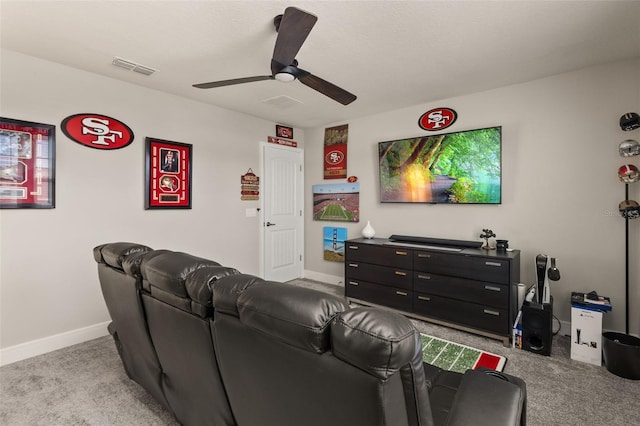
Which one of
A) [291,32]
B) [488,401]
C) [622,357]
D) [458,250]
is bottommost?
[622,357]

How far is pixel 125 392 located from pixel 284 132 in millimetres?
3949

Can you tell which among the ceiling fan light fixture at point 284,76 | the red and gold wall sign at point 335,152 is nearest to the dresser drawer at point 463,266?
the red and gold wall sign at point 335,152

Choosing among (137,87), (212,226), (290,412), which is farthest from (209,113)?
(290,412)

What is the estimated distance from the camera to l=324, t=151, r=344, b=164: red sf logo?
4895 millimetres

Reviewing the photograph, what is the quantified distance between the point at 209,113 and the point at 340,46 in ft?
7.34

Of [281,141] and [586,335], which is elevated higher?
[281,141]

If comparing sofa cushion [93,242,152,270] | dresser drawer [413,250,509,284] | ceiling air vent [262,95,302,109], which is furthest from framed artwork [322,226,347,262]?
sofa cushion [93,242,152,270]

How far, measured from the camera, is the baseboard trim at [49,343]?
2656mm

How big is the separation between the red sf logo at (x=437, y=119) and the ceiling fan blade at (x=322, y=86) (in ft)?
5.28

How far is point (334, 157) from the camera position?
4.97 meters

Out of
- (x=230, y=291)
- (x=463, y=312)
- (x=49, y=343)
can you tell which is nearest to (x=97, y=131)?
(x=49, y=343)

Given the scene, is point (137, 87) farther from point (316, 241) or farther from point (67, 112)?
point (316, 241)

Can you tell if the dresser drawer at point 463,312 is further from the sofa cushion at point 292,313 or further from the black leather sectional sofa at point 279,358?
the sofa cushion at point 292,313

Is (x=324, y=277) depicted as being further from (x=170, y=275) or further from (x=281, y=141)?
(x=170, y=275)
